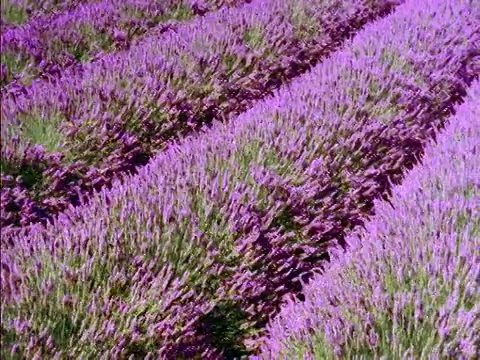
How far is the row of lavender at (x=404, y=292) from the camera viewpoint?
2273mm

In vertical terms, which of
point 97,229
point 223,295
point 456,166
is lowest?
point 223,295

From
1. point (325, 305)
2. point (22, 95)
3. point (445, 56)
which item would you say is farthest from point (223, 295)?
point (445, 56)

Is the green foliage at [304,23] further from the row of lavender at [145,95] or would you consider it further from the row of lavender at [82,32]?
the row of lavender at [82,32]

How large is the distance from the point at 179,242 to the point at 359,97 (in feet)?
6.02

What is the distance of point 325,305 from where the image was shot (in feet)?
8.14

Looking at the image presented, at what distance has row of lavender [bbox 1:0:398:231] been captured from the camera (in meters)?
3.18

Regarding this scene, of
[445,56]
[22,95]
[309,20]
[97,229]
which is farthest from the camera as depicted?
[309,20]

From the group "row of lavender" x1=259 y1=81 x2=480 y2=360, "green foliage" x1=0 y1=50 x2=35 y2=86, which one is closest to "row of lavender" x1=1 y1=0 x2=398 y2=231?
"green foliage" x1=0 y1=50 x2=35 y2=86

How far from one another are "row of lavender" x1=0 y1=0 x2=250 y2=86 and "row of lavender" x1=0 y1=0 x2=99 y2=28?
0.19ft

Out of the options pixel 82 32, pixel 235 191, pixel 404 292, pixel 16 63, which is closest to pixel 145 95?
pixel 16 63

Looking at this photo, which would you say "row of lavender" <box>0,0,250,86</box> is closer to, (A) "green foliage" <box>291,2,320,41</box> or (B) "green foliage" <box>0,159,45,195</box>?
(B) "green foliage" <box>0,159,45,195</box>

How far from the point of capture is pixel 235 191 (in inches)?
127

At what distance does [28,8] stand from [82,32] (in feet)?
1.88

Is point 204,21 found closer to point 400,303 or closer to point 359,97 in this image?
point 359,97
